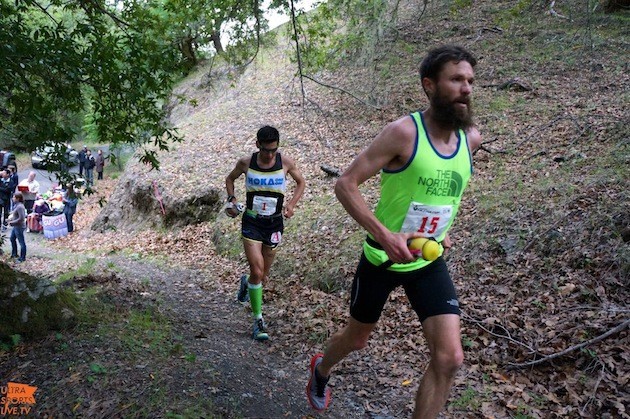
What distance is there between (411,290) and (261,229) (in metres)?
3.06

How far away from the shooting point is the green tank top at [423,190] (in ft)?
9.52

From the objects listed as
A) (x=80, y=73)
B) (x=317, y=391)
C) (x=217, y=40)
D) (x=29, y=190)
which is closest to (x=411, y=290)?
(x=317, y=391)

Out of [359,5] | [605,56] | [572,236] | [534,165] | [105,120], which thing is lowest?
[572,236]

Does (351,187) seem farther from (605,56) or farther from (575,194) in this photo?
(605,56)

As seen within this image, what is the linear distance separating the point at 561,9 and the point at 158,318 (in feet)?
55.1


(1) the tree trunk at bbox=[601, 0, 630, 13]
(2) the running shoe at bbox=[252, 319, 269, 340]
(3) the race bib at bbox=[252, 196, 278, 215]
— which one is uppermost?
(1) the tree trunk at bbox=[601, 0, 630, 13]

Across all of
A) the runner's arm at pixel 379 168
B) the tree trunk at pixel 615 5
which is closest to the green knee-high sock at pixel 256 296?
the runner's arm at pixel 379 168

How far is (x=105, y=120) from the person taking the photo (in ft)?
21.7

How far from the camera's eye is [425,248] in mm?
2770

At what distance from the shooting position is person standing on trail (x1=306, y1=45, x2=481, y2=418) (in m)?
2.85

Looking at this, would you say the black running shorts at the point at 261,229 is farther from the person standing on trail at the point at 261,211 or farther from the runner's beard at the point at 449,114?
the runner's beard at the point at 449,114

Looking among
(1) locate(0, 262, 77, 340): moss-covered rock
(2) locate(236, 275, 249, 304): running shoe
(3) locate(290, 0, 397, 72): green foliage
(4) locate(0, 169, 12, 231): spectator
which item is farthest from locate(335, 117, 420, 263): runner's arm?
(4) locate(0, 169, 12, 231): spectator

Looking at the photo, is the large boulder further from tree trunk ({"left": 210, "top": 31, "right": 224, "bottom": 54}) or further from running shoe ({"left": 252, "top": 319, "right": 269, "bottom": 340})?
running shoe ({"left": 252, "top": 319, "right": 269, "bottom": 340})

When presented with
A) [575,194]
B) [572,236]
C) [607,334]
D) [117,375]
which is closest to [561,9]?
[575,194]
